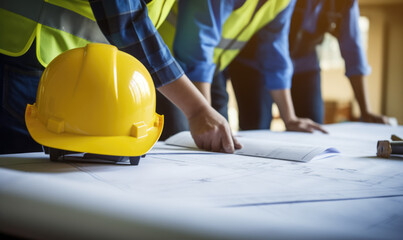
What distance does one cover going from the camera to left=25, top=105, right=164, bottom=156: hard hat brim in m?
0.69

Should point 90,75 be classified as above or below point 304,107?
above

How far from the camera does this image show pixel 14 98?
1.05 metres

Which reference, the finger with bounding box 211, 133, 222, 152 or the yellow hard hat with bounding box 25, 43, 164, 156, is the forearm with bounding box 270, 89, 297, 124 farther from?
the yellow hard hat with bounding box 25, 43, 164, 156

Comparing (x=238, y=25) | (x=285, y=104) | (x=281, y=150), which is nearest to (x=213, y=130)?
(x=281, y=150)

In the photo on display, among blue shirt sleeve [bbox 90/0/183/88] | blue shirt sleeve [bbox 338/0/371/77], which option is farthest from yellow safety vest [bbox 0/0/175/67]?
blue shirt sleeve [bbox 338/0/371/77]

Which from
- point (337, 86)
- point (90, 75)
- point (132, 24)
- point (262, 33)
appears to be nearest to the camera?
point (90, 75)

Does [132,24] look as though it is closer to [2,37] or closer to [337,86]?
[2,37]

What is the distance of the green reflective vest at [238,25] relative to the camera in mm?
1532

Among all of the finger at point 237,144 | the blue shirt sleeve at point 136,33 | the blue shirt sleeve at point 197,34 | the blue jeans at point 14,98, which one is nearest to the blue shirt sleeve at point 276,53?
the blue shirt sleeve at point 197,34

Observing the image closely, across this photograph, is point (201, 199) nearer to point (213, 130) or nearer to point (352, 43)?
point (213, 130)

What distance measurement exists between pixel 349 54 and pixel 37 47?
1.86 m

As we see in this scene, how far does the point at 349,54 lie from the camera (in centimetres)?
228

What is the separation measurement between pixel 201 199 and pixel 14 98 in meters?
0.74

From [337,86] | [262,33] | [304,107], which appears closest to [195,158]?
[262,33]
